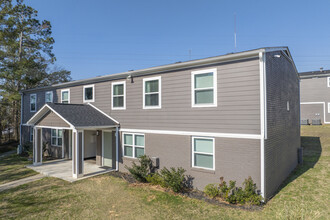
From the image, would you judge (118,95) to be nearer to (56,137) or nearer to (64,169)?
(64,169)

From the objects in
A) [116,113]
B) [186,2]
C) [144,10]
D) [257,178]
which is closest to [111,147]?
[116,113]

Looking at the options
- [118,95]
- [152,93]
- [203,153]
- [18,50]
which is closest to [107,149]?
[118,95]

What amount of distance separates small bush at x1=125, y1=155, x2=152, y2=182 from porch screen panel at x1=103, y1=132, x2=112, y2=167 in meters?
3.11

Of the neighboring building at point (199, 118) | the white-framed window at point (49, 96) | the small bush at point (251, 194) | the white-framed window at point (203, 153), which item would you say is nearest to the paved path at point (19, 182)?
the neighboring building at point (199, 118)

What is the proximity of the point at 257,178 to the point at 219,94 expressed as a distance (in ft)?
10.8

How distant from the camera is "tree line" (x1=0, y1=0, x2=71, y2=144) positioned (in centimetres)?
1753

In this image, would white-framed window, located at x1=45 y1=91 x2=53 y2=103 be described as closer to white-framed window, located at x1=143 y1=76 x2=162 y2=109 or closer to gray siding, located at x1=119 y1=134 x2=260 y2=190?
white-framed window, located at x1=143 y1=76 x2=162 y2=109

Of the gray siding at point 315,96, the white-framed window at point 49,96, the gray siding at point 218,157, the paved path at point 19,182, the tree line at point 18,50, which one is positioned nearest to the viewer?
the gray siding at point 218,157

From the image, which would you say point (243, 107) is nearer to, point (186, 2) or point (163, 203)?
point (163, 203)

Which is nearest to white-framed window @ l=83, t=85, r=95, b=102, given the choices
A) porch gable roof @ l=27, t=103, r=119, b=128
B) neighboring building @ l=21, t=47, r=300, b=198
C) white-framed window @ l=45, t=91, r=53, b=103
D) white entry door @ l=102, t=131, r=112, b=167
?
neighboring building @ l=21, t=47, r=300, b=198

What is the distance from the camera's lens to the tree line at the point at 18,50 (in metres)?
17.5

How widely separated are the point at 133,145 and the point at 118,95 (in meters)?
3.02

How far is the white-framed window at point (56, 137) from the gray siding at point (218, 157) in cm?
874

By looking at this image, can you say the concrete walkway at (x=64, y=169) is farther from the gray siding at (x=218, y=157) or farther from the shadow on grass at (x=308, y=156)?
the shadow on grass at (x=308, y=156)
